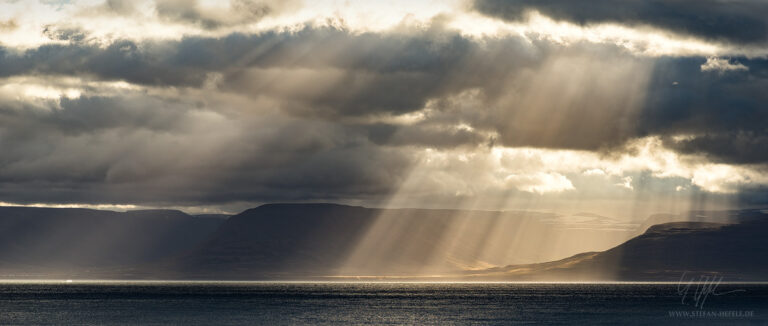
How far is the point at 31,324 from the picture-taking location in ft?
520

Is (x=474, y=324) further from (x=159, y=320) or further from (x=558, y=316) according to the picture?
(x=159, y=320)

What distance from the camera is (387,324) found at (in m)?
157

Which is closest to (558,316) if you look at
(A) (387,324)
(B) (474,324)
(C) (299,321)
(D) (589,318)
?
(D) (589,318)

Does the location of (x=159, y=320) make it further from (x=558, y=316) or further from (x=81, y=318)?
(x=558, y=316)

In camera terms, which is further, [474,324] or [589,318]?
[589,318]

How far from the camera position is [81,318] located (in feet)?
564

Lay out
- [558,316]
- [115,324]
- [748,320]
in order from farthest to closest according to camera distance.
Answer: [558,316]
[748,320]
[115,324]

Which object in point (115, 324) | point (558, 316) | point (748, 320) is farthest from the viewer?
point (558, 316)

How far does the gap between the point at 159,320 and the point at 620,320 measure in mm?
88664

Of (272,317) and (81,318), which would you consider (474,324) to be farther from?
(81,318)

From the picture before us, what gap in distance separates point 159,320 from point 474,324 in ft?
195

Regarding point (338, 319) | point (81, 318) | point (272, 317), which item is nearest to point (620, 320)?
point (338, 319)

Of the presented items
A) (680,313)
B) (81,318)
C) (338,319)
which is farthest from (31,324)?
(680,313)

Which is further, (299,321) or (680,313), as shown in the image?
(680,313)
